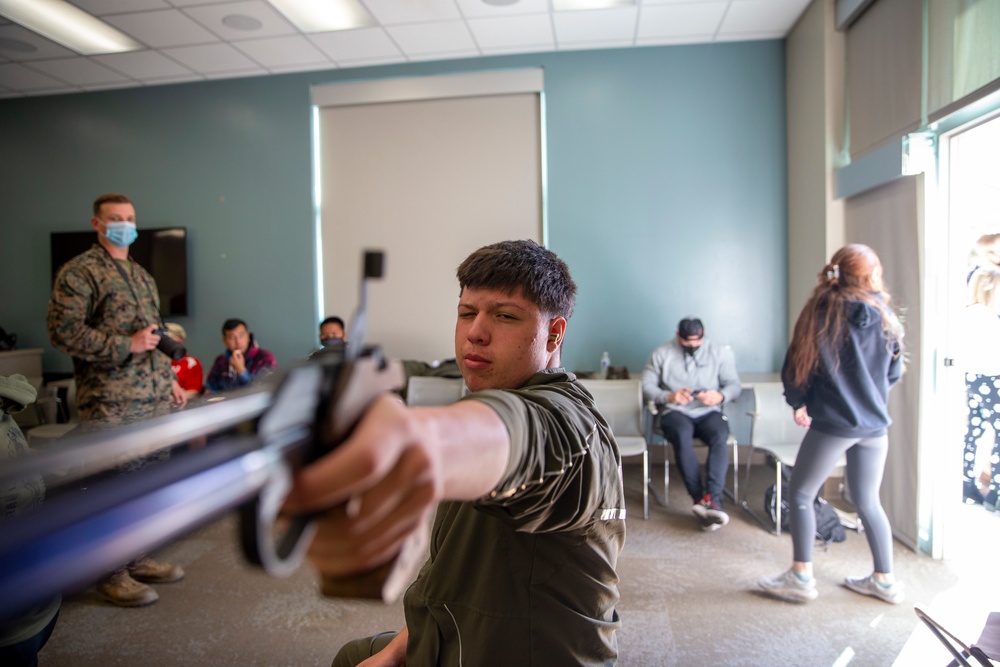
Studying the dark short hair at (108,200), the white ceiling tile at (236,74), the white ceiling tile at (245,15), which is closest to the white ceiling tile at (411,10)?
the white ceiling tile at (245,15)

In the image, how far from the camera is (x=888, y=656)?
6.95ft

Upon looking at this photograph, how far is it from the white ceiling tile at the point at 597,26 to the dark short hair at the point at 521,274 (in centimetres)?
375

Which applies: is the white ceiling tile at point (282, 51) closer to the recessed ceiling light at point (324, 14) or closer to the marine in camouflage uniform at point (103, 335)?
the recessed ceiling light at point (324, 14)

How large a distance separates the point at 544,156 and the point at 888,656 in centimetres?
400

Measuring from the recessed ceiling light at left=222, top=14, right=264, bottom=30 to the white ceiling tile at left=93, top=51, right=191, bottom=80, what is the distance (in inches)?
35.5

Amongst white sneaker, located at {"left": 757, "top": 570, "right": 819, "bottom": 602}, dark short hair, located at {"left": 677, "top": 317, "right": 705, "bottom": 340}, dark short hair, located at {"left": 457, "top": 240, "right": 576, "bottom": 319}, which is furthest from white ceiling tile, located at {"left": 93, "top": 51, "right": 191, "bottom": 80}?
white sneaker, located at {"left": 757, "top": 570, "right": 819, "bottom": 602}

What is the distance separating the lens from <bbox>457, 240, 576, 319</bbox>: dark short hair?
1.12 metres

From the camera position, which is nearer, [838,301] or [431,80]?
[838,301]

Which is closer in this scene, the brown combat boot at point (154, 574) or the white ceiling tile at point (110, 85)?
the brown combat boot at point (154, 574)

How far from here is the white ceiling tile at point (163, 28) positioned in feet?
13.4

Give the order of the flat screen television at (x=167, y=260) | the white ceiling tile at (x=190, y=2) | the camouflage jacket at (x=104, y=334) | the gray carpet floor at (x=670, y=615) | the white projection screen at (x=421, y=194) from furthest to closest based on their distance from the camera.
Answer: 1. the flat screen television at (x=167, y=260)
2. the white projection screen at (x=421, y=194)
3. the white ceiling tile at (x=190, y=2)
4. the camouflage jacket at (x=104, y=334)
5. the gray carpet floor at (x=670, y=615)

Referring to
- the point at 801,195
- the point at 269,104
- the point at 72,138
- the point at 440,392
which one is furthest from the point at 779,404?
the point at 72,138

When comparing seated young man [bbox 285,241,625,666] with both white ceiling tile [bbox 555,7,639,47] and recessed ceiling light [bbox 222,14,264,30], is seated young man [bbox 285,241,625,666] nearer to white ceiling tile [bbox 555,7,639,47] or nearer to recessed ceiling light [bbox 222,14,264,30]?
white ceiling tile [bbox 555,7,639,47]

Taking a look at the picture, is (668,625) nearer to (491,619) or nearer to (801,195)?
(491,619)
